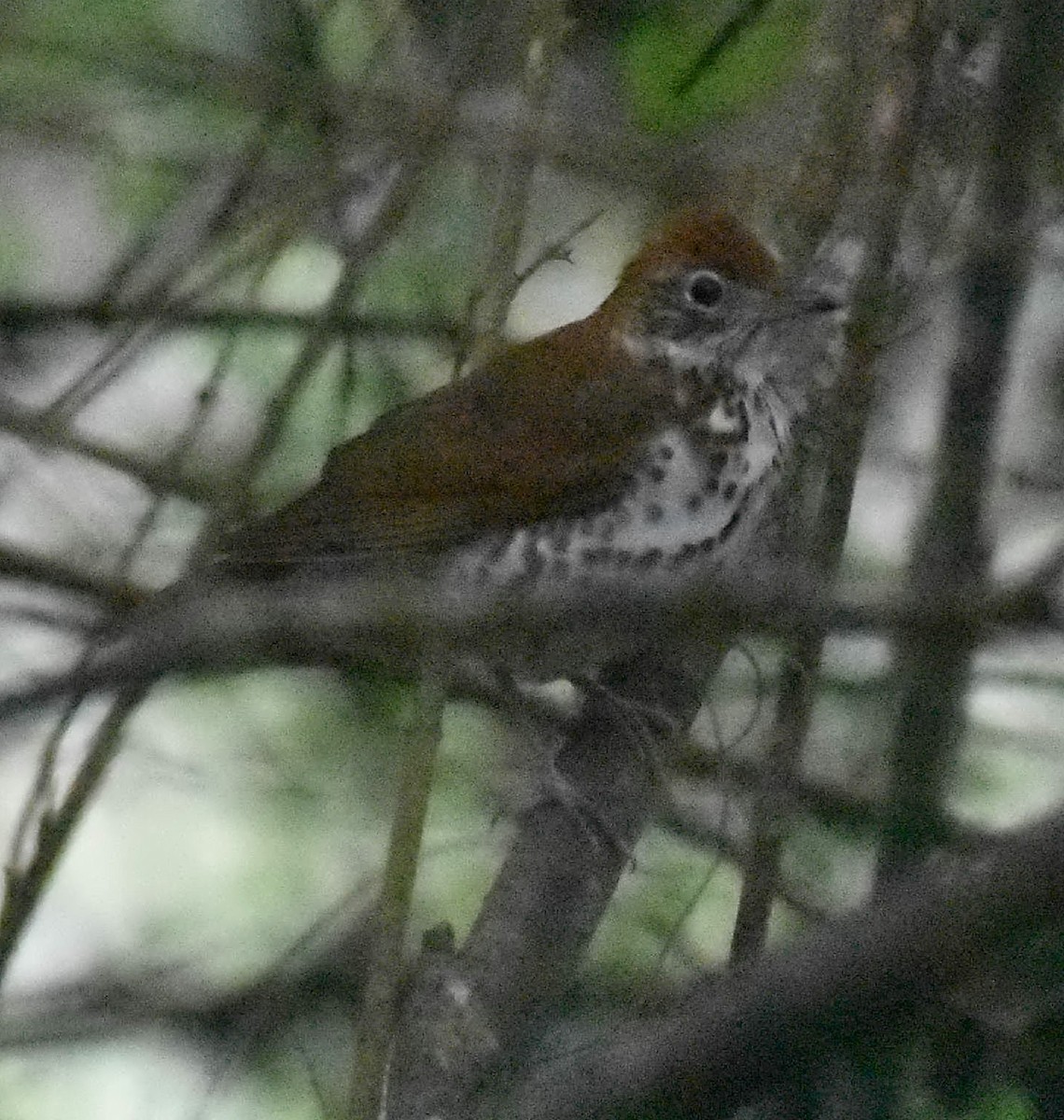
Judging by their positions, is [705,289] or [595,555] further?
[705,289]

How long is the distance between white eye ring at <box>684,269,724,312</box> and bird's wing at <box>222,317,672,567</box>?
0.22 meters

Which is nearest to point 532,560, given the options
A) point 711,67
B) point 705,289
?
point 705,289

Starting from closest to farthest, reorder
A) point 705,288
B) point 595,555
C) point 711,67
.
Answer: point 595,555, point 705,288, point 711,67

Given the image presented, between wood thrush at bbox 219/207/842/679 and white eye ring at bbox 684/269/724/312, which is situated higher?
white eye ring at bbox 684/269/724/312

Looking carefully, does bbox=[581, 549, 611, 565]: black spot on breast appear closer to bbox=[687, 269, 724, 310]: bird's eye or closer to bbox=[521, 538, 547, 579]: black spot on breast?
bbox=[521, 538, 547, 579]: black spot on breast

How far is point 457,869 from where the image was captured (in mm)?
3744

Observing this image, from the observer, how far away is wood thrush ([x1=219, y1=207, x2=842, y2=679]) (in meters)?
3.30

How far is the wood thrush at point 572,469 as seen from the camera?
10.8 feet

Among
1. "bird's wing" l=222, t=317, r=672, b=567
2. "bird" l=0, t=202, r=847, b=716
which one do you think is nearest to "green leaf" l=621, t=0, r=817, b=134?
"bird" l=0, t=202, r=847, b=716

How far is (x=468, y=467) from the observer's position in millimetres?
3387

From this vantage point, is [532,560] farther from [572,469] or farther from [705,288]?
[705,288]

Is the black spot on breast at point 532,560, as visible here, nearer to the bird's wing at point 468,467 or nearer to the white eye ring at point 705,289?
the bird's wing at point 468,467

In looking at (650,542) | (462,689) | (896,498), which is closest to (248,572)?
(462,689)

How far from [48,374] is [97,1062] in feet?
4.10
